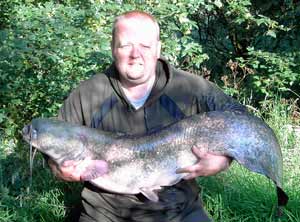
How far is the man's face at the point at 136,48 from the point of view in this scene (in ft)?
11.0

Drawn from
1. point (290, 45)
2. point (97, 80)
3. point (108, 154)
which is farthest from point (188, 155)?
point (290, 45)

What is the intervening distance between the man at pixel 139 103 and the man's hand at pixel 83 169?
0.21 ft

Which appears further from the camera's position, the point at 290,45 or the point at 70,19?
the point at 290,45

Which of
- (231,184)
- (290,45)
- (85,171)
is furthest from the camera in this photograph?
(290,45)

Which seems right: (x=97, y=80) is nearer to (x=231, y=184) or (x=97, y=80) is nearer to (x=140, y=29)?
(x=140, y=29)

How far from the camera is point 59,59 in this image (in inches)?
211

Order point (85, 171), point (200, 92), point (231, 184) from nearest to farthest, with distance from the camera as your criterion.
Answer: point (85, 171) → point (200, 92) → point (231, 184)

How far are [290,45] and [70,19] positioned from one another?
13.0ft

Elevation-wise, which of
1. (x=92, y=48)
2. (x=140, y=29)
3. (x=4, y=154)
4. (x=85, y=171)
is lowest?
(x=4, y=154)

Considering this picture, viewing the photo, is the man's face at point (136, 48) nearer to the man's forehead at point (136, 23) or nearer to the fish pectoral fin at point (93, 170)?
the man's forehead at point (136, 23)

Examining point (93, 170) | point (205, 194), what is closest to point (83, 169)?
point (93, 170)

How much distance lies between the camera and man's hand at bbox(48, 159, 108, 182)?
3.17m

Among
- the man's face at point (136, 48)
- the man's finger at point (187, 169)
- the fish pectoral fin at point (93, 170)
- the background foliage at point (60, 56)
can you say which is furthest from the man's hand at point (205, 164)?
the background foliage at point (60, 56)

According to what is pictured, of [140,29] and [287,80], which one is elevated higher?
[140,29]
